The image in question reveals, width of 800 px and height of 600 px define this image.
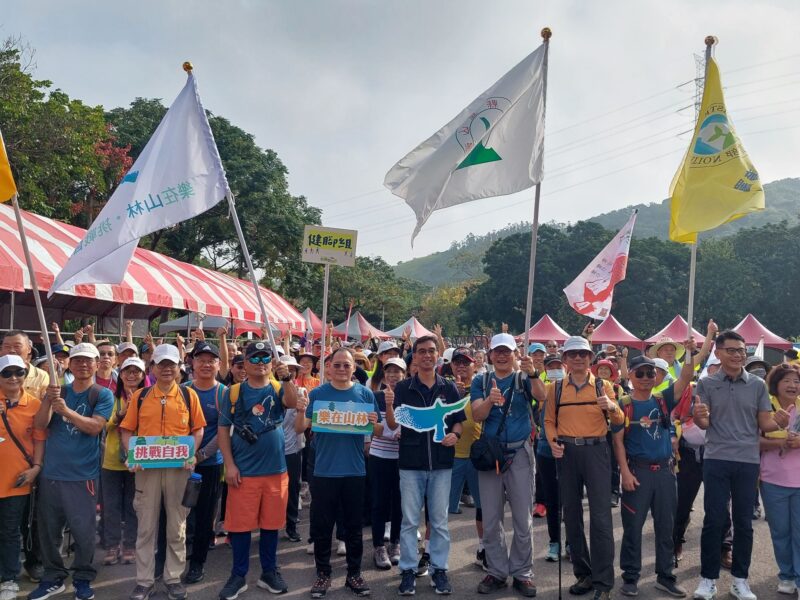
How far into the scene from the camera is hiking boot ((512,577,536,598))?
547 centimetres

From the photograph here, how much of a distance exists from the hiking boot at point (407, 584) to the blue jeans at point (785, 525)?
10.0 ft

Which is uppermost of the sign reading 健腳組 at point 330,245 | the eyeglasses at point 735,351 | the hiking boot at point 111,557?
the sign reading 健腳組 at point 330,245

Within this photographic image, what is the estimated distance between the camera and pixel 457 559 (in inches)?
257

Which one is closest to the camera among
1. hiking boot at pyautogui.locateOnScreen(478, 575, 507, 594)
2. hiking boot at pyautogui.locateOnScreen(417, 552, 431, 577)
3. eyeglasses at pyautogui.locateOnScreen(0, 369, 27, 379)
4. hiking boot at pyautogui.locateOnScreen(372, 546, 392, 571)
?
eyeglasses at pyautogui.locateOnScreen(0, 369, 27, 379)

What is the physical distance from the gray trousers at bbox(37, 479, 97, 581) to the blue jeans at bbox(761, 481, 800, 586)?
223 inches

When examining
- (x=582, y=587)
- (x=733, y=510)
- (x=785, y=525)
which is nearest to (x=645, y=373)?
(x=733, y=510)

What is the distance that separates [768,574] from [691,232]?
324 centimetres

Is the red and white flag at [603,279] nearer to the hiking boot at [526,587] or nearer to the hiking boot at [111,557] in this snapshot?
the hiking boot at [526,587]

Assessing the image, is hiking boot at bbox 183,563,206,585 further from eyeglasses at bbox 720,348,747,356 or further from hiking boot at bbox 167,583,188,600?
eyeglasses at bbox 720,348,747,356

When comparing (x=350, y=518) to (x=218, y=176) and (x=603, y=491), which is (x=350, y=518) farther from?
(x=218, y=176)

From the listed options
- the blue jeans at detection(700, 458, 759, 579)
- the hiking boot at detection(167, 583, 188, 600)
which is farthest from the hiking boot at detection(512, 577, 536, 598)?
the hiking boot at detection(167, 583, 188, 600)

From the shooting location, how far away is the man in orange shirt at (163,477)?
5324 mm

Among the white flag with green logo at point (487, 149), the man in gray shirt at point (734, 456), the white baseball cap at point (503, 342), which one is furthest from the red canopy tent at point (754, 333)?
the white baseball cap at point (503, 342)

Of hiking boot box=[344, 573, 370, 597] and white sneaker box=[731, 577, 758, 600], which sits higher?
white sneaker box=[731, 577, 758, 600]
